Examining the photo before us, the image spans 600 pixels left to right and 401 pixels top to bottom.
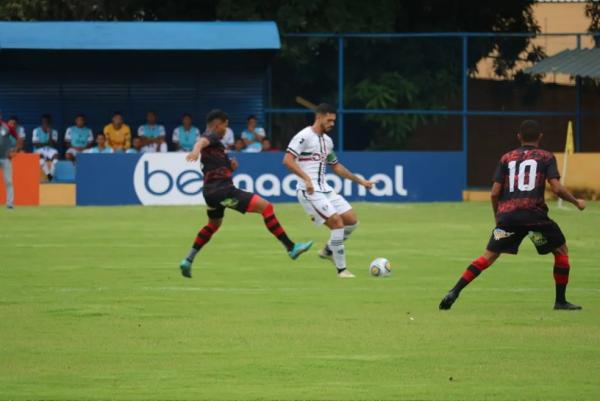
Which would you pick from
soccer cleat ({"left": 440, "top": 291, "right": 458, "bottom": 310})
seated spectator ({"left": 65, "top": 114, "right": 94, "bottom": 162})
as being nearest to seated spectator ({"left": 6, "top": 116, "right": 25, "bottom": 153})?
seated spectator ({"left": 65, "top": 114, "right": 94, "bottom": 162})

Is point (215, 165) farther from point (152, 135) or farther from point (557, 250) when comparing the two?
point (152, 135)

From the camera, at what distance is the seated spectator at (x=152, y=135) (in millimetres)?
33375

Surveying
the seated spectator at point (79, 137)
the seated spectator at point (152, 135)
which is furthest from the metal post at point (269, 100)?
the seated spectator at point (79, 137)

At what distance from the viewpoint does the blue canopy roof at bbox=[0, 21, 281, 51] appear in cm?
3309

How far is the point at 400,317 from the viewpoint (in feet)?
42.0

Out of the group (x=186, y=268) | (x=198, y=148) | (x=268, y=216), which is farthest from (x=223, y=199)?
(x=186, y=268)

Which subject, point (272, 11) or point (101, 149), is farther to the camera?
point (272, 11)

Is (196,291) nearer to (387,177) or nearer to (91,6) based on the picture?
(387,177)

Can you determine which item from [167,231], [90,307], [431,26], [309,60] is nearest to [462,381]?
[90,307]

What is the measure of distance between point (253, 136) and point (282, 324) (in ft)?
68.4

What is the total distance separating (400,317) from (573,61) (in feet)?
69.7

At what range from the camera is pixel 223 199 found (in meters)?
16.7

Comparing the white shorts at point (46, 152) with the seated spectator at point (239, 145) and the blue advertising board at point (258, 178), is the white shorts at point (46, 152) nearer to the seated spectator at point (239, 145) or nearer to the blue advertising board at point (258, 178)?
the blue advertising board at point (258, 178)

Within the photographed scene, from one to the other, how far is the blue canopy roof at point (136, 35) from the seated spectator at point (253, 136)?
6.03 feet
